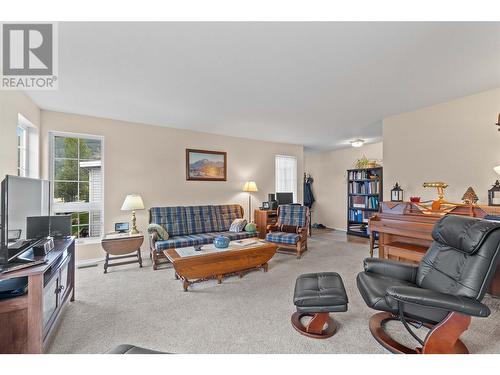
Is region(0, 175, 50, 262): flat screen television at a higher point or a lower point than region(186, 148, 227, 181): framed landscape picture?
lower

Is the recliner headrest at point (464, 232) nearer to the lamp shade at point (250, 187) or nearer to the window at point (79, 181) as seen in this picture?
the lamp shade at point (250, 187)

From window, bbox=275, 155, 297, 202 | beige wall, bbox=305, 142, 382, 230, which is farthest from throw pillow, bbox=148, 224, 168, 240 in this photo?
beige wall, bbox=305, 142, 382, 230

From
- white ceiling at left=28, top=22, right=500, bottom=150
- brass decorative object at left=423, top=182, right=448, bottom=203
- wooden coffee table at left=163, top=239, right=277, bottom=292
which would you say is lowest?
wooden coffee table at left=163, top=239, right=277, bottom=292

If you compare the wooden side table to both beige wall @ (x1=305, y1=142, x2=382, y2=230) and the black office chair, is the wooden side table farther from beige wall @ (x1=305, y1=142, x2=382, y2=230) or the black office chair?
beige wall @ (x1=305, y1=142, x2=382, y2=230)

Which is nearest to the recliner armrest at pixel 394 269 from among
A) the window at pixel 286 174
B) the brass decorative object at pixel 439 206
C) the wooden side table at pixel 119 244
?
the brass decorative object at pixel 439 206

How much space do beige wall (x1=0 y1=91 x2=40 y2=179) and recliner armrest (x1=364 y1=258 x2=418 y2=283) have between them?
3728 mm

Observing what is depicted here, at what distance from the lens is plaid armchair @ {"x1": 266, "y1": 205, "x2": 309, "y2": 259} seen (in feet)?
12.8

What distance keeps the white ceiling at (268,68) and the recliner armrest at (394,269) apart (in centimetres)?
191

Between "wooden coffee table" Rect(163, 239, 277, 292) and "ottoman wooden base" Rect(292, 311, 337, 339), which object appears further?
"wooden coffee table" Rect(163, 239, 277, 292)

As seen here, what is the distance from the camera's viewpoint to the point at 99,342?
1715mm

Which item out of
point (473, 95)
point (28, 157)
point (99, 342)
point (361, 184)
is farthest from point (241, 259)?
point (361, 184)

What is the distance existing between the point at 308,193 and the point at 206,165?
12.6 ft

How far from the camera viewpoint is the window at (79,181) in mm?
3518
